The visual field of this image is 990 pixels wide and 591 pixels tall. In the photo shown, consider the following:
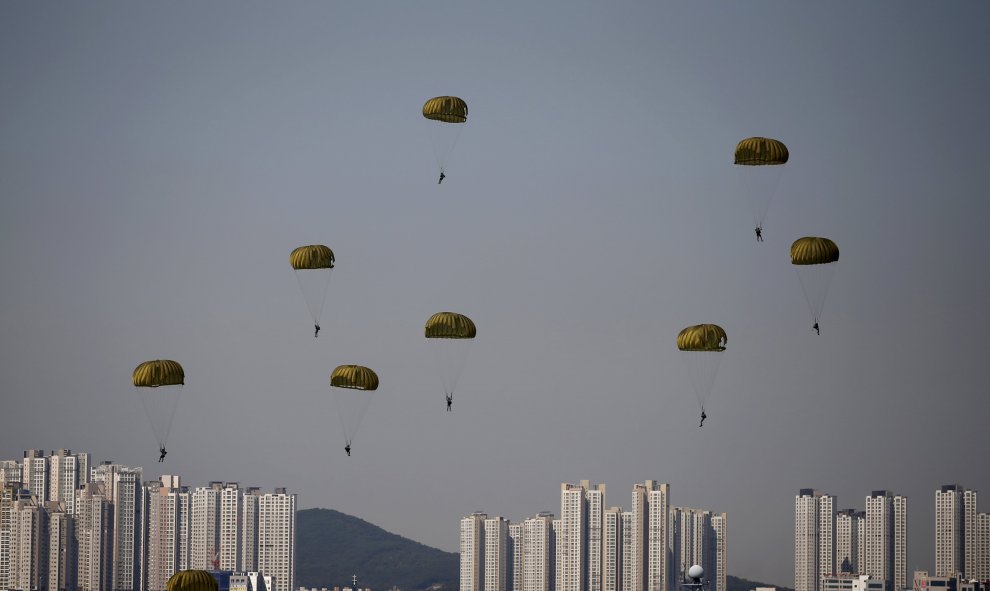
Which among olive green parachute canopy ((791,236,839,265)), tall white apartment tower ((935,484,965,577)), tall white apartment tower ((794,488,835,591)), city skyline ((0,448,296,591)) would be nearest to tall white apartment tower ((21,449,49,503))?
city skyline ((0,448,296,591))

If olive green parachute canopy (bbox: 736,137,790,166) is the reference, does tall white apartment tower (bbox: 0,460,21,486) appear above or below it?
below

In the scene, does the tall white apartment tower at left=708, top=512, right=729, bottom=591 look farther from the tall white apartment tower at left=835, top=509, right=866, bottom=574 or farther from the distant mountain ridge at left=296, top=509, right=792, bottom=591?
the distant mountain ridge at left=296, top=509, right=792, bottom=591

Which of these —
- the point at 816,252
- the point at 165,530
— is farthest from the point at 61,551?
the point at 816,252

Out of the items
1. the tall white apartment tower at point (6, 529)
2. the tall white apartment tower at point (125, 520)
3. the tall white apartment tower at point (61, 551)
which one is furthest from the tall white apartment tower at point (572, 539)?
the tall white apartment tower at point (6, 529)

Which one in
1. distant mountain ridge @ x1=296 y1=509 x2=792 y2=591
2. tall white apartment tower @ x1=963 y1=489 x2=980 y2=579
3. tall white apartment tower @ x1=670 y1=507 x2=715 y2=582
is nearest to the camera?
tall white apartment tower @ x1=963 y1=489 x2=980 y2=579

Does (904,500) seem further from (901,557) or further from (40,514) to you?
(40,514)

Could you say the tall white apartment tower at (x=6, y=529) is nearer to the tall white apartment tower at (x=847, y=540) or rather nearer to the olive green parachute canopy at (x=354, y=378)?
the tall white apartment tower at (x=847, y=540)

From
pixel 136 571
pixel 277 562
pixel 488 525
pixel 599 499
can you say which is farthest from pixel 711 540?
pixel 136 571
